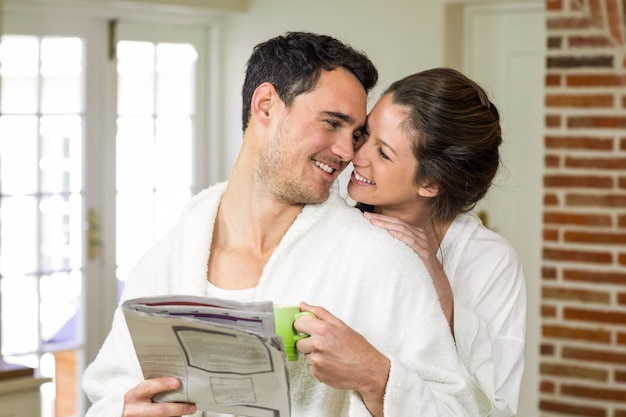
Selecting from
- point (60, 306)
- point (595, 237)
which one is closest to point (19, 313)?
point (60, 306)

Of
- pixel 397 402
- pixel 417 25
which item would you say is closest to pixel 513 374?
pixel 397 402

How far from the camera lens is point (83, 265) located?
4887mm

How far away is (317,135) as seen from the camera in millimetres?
1836

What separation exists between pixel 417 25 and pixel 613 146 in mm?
1191

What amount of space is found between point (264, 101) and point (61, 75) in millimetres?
3071

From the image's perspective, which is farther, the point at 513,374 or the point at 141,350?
the point at 513,374

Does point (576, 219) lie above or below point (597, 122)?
below

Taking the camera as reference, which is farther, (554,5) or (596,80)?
(554,5)

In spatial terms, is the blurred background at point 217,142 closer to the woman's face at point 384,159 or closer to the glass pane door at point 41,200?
the glass pane door at point 41,200

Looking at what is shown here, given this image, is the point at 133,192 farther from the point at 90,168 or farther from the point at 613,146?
the point at 613,146

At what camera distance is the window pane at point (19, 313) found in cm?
457

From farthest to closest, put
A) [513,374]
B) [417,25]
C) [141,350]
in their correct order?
[417,25], [513,374], [141,350]

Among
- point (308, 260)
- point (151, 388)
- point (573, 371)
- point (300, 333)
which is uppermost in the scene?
point (308, 260)

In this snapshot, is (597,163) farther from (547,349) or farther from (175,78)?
(175,78)
